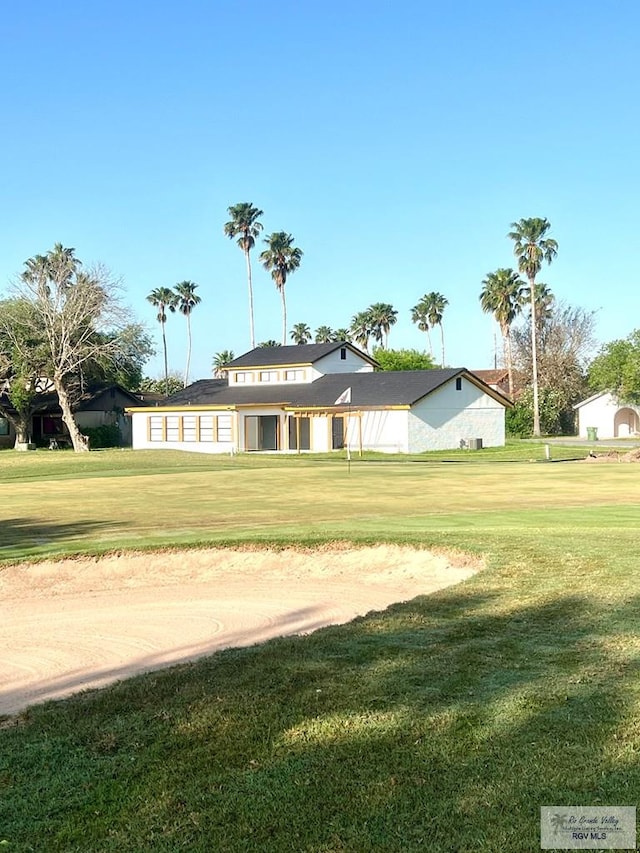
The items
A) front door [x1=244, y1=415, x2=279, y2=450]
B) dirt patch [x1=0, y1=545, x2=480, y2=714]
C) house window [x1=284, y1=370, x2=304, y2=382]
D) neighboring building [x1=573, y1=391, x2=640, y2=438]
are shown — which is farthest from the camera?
neighboring building [x1=573, y1=391, x2=640, y2=438]

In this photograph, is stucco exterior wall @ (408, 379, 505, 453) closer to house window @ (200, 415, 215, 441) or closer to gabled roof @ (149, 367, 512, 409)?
gabled roof @ (149, 367, 512, 409)

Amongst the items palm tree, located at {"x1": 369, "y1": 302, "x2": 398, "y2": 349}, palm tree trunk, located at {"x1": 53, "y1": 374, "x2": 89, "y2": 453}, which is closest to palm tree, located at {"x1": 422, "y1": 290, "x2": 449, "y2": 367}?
palm tree, located at {"x1": 369, "y1": 302, "x2": 398, "y2": 349}

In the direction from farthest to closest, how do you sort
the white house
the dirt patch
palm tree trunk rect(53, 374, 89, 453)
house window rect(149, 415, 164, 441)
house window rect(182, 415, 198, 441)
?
house window rect(149, 415, 164, 441) < house window rect(182, 415, 198, 441) < palm tree trunk rect(53, 374, 89, 453) < the white house < the dirt patch

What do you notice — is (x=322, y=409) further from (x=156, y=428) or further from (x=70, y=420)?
(x=70, y=420)

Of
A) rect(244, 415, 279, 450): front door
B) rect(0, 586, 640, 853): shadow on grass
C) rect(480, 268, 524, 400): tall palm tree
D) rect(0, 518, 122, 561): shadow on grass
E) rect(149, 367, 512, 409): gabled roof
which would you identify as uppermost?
rect(480, 268, 524, 400): tall palm tree

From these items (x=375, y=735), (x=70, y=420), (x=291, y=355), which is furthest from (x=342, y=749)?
(x=291, y=355)

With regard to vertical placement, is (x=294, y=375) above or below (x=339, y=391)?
above

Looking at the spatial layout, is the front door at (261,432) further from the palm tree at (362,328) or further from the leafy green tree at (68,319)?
the palm tree at (362,328)

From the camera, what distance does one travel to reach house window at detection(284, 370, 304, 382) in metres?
62.3

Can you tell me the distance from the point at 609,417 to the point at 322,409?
116 ft

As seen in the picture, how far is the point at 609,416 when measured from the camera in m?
79.3

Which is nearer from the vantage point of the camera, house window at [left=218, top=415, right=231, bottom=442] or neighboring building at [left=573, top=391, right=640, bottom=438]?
house window at [left=218, top=415, right=231, bottom=442]

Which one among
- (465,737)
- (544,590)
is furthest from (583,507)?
(465,737)

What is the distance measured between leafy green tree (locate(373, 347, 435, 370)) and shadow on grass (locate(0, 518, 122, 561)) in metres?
69.9
